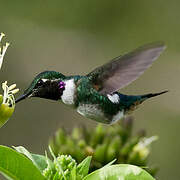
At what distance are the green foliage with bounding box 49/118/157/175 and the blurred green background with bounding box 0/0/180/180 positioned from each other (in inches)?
133

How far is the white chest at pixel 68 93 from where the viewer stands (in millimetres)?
2613

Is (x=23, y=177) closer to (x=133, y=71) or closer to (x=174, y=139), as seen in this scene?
(x=133, y=71)

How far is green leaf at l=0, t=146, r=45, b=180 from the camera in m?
1.90

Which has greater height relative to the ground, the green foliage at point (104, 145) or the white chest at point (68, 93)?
the white chest at point (68, 93)

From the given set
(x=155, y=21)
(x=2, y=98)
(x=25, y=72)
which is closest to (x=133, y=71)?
(x=2, y=98)

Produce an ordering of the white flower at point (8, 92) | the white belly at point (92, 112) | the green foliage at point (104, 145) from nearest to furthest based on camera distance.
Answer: the white flower at point (8, 92) < the white belly at point (92, 112) < the green foliage at point (104, 145)

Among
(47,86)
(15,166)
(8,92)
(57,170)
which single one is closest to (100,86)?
(47,86)

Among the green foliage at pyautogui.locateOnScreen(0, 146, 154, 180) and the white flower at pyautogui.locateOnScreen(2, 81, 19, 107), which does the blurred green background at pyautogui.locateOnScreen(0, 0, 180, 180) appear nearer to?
the white flower at pyautogui.locateOnScreen(2, 81, 19, 107)

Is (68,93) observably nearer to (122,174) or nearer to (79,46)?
(122,174)

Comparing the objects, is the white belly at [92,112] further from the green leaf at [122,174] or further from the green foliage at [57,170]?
the green leaf at [122,174]

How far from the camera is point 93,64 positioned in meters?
7.16

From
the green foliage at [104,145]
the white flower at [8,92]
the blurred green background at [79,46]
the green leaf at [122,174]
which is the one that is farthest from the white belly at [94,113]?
the blurred green background at [79,46]

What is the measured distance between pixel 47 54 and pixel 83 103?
177 inches

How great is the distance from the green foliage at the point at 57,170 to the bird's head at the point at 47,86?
47cm
